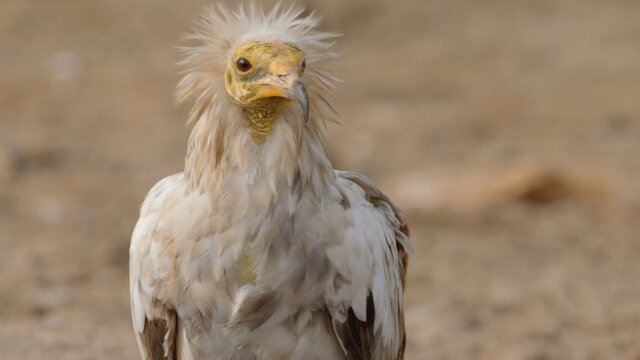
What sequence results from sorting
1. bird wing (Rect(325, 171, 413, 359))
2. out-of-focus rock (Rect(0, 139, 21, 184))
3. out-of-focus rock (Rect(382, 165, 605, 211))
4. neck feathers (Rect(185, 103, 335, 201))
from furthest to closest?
out-of-focus rock (Rect(0, 139, 21, 184)) < out-of-focus rock (Rect(382, 165, 605, 211)) < bird wing (Rect(325, 171, 413, 359)) < neck feathers (Rect(185, 103, 335, 201))

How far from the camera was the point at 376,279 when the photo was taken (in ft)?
14.5

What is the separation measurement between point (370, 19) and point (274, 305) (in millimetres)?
11822

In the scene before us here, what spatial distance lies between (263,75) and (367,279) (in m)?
0.84

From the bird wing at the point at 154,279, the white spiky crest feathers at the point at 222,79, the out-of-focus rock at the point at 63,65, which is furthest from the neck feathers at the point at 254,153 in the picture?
the out-of-focus rock at the point at 63,65

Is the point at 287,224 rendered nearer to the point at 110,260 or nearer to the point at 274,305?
the point at 274,305

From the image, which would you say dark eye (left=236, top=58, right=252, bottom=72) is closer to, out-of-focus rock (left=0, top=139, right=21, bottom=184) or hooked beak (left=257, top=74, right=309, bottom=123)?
hooked beak (left=257, top=74, right=309, bottom=123)

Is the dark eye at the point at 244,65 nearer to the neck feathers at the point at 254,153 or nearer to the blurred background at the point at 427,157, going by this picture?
the neck feathers at the point at 254,153

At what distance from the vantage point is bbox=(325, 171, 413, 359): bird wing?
4305mm

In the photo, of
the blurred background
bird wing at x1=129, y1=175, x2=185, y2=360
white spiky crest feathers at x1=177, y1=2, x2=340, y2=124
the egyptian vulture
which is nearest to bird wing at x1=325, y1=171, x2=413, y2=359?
the egyptian vulture

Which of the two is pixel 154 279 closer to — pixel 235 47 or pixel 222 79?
pixel 222 79

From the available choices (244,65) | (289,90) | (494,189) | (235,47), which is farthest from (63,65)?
(289,90)

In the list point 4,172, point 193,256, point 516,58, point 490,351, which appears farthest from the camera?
point 516,58

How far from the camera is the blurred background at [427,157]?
7598mm

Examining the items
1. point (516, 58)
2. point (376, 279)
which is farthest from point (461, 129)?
point (376, 279)
